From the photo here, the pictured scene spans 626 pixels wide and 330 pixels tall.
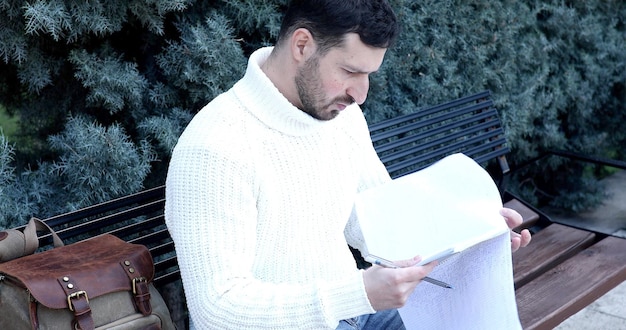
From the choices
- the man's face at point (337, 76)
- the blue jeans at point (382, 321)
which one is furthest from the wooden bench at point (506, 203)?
the man's face at point (337, 76)

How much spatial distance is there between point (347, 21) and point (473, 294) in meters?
0.78

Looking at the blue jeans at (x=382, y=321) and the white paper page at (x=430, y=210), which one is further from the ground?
the white paper page at (x=430, y=210)

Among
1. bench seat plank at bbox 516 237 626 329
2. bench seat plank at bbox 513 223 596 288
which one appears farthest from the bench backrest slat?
bench seat plank at bbox 516 237 626 329

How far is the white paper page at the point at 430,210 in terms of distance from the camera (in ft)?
6.45

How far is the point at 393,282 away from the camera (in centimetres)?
174

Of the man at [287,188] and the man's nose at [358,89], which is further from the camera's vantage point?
the man's nose at [358,89]

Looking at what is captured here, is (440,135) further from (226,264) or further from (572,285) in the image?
(226,264)

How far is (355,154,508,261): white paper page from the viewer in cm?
197

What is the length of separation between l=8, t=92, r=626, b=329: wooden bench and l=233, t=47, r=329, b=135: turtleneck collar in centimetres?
68

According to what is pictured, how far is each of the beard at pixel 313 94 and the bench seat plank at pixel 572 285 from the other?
1.17 m

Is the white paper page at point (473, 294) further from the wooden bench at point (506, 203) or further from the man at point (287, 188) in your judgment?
the wooden bench at point (506, 203)

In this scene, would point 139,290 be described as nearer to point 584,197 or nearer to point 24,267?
point 24,267

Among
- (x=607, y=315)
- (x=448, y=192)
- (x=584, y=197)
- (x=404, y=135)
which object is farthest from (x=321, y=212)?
(x=584, y=197)

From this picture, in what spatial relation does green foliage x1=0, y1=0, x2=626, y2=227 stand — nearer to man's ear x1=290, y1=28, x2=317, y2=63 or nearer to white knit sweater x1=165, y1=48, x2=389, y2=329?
white knit sweater x1=165, y1=48, x2=389, y2=329
